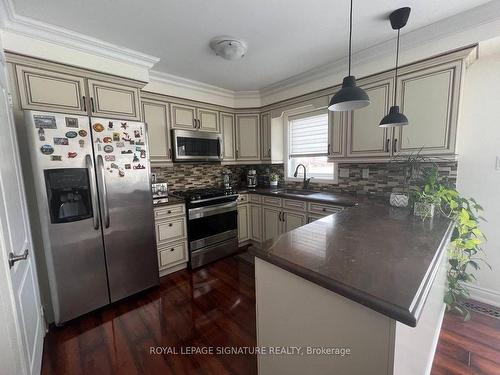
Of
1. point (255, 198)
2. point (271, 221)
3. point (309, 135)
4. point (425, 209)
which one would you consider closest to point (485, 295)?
point (425, 209)

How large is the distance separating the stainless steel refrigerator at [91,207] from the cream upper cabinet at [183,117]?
2.42ft

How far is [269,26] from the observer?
5.94 ft

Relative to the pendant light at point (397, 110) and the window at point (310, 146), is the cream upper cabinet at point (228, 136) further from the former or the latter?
the pendant light at point (397, 110)

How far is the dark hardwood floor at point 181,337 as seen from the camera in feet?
4.76

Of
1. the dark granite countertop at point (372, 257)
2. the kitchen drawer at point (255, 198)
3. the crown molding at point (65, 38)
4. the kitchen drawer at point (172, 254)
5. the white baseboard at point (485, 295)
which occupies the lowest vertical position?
the white baseboard at point (485, 295)

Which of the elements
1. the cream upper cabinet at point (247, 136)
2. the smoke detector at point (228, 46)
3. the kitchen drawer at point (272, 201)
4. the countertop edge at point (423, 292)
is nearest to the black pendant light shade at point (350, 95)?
the countertop edge at point (423, 292)

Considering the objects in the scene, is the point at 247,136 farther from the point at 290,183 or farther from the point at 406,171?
the point at 406,171

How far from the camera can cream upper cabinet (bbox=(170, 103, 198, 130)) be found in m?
2.87

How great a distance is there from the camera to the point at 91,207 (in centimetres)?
191

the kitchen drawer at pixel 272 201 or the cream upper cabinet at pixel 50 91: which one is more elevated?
the cream upper cabinet at pixel 50 91

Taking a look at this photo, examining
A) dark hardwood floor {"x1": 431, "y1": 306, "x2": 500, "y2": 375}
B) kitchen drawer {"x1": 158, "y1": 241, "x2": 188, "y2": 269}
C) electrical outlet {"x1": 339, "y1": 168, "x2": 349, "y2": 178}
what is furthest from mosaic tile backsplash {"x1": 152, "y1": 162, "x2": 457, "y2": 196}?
dark hardwood floor {"x1": 431, "y1": 306, "x2": 500, "y2": 375}

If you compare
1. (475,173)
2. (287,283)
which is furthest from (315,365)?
(475,173)

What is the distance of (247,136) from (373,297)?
10.3ft

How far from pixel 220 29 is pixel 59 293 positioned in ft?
8.56
